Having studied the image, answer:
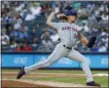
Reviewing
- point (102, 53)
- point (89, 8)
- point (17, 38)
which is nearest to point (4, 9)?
point (17, 38)

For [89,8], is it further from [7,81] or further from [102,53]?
[7,81]

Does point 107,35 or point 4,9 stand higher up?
point 4,9

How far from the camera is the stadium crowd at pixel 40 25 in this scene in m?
23.0

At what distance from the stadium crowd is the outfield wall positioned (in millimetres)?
280

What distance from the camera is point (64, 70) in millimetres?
22328

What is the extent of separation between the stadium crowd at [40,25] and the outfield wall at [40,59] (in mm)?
280

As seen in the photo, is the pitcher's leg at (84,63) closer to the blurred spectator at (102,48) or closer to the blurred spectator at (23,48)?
the blurred spectator at (102,48)

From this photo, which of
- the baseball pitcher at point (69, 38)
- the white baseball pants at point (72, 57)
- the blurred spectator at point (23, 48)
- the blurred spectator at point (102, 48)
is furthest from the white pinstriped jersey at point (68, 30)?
the blurred spectator at point (23, 48)

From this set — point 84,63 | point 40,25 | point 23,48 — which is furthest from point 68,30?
point 40,25

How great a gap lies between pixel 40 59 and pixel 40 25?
83.6 inches

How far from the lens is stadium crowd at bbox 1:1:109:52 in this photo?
23.0 m

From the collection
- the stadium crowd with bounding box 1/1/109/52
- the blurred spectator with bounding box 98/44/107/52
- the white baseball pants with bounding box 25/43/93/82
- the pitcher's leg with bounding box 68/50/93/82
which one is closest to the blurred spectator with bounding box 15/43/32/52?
the stadium crowd with bounding box 1/1/109/52

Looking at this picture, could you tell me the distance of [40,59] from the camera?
22.8 meters

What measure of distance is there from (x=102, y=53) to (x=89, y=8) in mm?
3016
